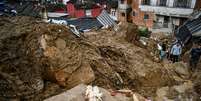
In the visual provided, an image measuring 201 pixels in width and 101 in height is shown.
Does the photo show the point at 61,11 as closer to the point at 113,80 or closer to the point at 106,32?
the point at 106,32

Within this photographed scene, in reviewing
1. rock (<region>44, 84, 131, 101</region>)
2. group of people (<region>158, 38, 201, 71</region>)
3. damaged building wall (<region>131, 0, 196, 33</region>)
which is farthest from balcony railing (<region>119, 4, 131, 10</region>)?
rock (<region>44, 84, 131, 101</region>)

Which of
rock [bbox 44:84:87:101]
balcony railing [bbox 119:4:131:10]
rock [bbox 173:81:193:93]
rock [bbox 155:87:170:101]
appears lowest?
rock [bbox 173:81:193:93]

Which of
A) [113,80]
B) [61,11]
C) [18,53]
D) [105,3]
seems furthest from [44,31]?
[105,3]

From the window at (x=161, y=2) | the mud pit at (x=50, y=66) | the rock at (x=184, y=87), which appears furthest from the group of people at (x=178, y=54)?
the window at (x=161, y=2)

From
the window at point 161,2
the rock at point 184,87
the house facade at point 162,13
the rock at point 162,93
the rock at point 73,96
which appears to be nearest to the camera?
the rock at point 73,96

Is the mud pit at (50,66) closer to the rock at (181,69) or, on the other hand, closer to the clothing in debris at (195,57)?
the rock at (181,69)

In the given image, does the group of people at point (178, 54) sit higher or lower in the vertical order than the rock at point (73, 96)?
lower

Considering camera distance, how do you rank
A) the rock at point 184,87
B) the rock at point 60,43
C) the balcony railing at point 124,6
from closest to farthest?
the rock at point 60,43, the rock at point 184,87, the balcony railing at point 124,6

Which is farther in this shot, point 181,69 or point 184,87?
point 181,69

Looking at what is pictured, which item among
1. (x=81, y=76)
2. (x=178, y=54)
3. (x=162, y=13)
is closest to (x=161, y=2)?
(x=162, y=13)

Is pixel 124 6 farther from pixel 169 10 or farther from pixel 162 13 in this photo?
pixel 169 10

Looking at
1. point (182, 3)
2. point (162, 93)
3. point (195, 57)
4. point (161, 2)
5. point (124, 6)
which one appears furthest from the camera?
point (124, 6)

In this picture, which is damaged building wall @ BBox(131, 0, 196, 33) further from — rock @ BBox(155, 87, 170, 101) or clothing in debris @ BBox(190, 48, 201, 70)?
rock @ BBox(155, 87, 170, 101)

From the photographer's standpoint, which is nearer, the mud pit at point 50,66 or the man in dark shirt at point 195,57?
the mud pit at point 50,66
